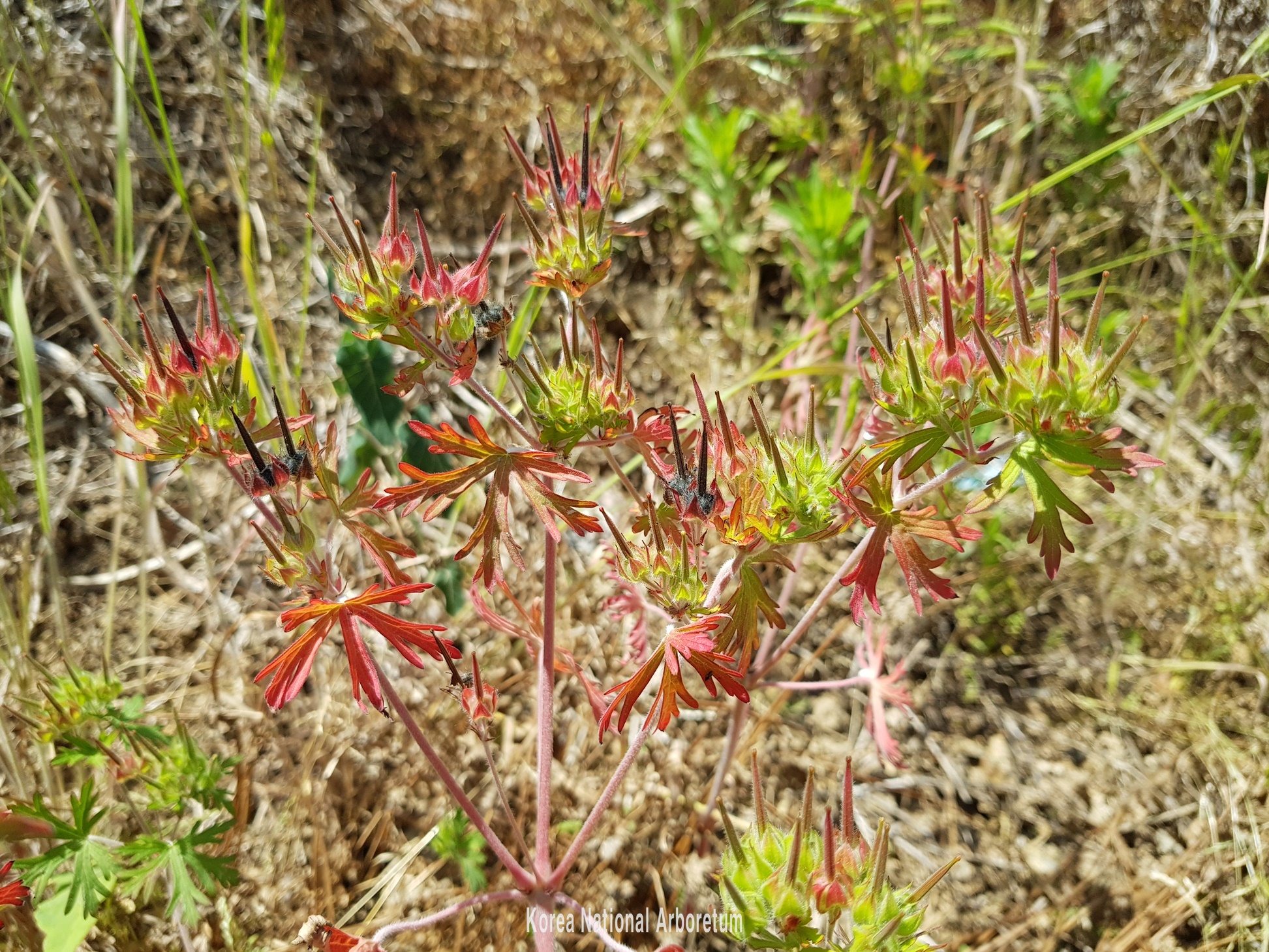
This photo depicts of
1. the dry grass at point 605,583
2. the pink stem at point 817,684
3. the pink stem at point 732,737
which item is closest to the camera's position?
the pink stem at point 817,684

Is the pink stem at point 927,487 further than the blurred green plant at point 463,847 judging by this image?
No

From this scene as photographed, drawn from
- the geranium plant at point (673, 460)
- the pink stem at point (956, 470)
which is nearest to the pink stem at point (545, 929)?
the geranium plant at point (673, 460)

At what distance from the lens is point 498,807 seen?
232cm

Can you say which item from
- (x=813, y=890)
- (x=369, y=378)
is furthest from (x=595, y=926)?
(x=369, y=378)

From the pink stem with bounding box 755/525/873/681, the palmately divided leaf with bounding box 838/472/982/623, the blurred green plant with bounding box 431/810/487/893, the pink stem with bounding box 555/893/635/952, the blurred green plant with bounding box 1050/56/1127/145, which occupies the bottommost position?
the blurred green plant with bounding box 431/810/487/893

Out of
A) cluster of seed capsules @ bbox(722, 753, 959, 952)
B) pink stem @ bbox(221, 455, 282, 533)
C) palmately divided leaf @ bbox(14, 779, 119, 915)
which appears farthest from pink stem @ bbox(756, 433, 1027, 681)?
palmately divided leaf @ bbox(14, 779, 119, 915)

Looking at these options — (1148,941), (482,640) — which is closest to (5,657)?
(482,640)

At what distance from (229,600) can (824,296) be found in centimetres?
219

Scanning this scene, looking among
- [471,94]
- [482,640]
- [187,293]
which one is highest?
[471,94]

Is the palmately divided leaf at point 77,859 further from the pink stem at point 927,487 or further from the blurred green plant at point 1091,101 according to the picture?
the blurred green plant at point 1091,101

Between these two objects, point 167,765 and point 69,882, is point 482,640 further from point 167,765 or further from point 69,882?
point 69,882

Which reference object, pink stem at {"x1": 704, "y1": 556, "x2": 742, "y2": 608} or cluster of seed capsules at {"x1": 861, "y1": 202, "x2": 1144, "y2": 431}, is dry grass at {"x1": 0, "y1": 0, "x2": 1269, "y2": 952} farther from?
cluster of seed capsules at {"x1": 861, "y1": 202, "x2": 1144, "y2": 431}

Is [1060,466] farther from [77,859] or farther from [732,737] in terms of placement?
[77,859]

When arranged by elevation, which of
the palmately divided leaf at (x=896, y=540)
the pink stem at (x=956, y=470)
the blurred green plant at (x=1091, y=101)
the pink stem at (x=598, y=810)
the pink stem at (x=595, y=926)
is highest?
the blurred green plant at (x=1091, y=101)
